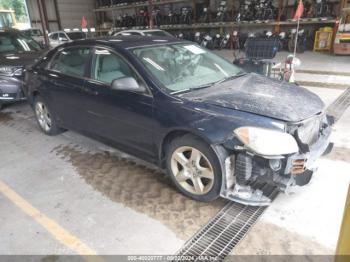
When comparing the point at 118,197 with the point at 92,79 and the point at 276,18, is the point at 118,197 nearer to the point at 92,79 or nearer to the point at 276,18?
the point at 92,79

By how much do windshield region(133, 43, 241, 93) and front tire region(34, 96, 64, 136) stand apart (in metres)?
1.94

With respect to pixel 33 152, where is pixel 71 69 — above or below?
above

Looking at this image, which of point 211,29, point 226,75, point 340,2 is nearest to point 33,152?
point 226,75

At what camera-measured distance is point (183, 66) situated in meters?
2.92

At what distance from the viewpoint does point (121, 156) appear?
3500mm

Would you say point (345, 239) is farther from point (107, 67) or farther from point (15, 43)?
point (15, 43)

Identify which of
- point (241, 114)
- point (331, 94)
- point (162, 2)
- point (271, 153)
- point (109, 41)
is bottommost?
point (331, 94)

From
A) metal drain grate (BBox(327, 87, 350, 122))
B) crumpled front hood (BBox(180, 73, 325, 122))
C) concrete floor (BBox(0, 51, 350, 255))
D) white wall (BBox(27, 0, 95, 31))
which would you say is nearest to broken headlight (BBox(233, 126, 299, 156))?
crumpled front hood (BBox(180, 73, 325, 122))

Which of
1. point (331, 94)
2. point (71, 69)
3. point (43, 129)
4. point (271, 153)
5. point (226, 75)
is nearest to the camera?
point (271, 153)

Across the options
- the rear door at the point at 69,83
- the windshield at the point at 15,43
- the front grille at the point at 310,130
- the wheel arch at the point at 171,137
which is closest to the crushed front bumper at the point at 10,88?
the windshield at the point at 15,43

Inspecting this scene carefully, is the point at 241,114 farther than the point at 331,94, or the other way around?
the point at 331,94

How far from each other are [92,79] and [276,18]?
11.6 meters

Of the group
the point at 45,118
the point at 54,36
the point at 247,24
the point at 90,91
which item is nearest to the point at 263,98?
the point at 90,91

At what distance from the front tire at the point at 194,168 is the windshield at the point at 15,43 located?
509 centimetres
